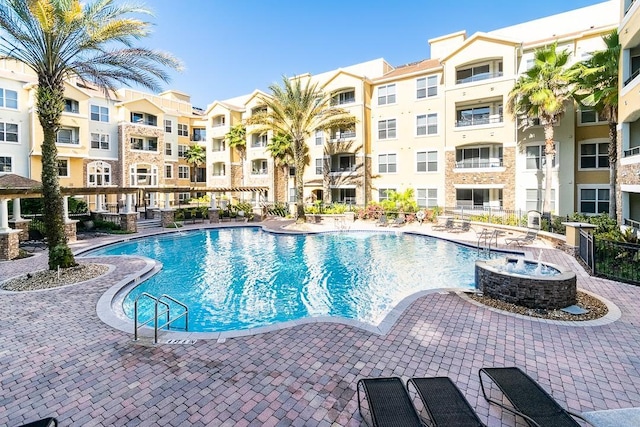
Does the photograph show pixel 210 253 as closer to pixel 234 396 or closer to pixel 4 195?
pixel 4 195

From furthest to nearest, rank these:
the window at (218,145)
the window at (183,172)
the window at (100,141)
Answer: the window at (183,172) → the window at (218,145) → the window at (100,141)

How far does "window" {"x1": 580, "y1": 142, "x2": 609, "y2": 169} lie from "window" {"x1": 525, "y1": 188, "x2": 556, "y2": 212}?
274 centimetres

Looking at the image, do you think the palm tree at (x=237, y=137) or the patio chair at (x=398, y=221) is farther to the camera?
the palm tree at (x=237, y=137)

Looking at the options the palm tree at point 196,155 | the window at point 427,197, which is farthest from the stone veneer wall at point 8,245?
→ the palm tree at point 196,155

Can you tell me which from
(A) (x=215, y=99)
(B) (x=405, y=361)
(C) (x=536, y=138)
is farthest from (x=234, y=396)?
(A) (x=215, y=99)

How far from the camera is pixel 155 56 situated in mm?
13617

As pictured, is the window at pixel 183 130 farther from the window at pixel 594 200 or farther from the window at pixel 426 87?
the window at pixel 594 200

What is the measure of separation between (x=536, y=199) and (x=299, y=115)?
19331mm

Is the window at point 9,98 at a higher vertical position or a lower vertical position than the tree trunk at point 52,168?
higher

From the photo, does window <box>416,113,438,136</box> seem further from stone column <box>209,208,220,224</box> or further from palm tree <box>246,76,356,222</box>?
stone column <box>209,208,220,224</box>

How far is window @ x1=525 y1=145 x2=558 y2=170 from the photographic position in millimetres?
25062

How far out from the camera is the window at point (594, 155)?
23.7m

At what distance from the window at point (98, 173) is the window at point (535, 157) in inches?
1546

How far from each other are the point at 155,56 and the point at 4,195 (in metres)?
8.53
